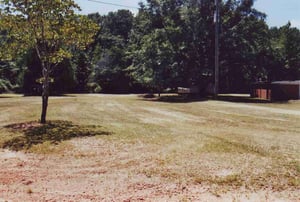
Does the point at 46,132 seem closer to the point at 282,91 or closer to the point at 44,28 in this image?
the point at 44,28

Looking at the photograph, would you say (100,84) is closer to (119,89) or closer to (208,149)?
(119,89)

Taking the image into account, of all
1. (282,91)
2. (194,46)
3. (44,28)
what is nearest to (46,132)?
(44,28)

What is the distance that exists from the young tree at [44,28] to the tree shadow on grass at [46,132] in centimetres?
84

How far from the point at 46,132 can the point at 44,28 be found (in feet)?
12.6

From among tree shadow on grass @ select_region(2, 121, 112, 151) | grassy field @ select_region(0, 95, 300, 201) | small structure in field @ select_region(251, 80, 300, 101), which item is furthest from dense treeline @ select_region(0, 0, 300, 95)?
tree shadow on grass @ select_region(2, 121, 112, 151)

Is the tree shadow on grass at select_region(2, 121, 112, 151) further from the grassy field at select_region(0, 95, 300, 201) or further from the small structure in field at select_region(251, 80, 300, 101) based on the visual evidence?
the small structure in field at select_region(251, 80, 300, 101)

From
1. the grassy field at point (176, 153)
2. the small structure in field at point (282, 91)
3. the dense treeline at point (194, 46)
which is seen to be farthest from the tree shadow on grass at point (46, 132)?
the small structure in field at point (282, 91)

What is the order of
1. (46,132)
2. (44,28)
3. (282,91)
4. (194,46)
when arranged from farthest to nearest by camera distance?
(282,91), (194,46), (44,28), (46,132)

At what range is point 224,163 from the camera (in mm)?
7867

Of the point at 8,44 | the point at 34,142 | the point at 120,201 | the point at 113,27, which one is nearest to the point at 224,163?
the point at 120,201

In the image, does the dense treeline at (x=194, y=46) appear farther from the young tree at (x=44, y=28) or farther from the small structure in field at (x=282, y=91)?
the young tree at (x=44, y=28)

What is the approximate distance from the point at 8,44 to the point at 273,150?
9816 mm

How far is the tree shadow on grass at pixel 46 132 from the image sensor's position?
33.6 feet

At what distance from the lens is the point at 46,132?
11641 millimetres
